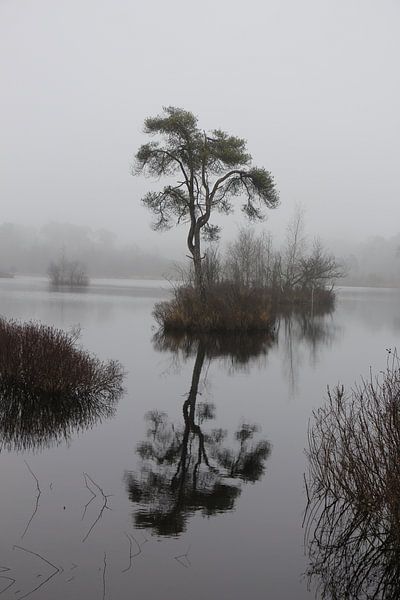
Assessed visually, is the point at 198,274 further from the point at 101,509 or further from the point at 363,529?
the point at 363,529

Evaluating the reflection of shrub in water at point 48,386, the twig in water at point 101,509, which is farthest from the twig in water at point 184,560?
the reflection of shrub in water at point 48,386

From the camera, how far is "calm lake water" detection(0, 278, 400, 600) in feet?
14.3

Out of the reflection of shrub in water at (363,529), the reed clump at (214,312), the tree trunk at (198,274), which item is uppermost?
the tree trunk at (198,274)

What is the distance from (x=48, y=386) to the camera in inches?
379

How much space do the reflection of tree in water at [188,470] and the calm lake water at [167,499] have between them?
0.06 ft

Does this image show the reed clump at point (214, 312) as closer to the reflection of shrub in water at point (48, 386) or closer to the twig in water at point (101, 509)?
the reflection of shrub in water at point (48, 386)

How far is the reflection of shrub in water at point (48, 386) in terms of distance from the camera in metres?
8.52

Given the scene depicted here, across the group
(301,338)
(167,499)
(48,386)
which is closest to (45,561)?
(167,499)

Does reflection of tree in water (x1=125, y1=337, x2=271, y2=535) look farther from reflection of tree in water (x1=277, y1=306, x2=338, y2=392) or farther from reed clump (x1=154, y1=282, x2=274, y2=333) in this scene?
reed clump (x1=154, y1=282, x2=274, y2=333)

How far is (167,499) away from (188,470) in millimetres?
972

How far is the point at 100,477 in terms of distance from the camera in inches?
253

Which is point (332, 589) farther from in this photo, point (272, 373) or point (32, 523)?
point (272, 373)

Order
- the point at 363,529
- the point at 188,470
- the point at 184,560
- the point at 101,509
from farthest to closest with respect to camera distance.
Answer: the point at 188,470
the point at 101,509
the point at 363,529
the point at 184,560

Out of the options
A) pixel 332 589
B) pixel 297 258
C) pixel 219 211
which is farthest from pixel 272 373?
pixel 297 258
